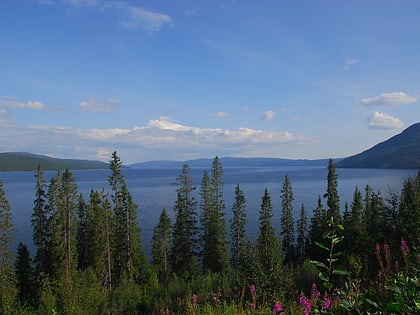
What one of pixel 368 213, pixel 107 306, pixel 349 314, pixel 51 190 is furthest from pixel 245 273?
pixel 368 213

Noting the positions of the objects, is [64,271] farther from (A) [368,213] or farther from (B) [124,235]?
(A) [368,213]

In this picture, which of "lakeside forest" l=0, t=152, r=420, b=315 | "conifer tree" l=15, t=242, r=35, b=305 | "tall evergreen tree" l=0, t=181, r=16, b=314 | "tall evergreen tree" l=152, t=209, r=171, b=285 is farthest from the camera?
"tall evergreen tree" l=152, t=209, r=171, b=285

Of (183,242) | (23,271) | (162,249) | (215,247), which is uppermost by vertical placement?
(183,242)

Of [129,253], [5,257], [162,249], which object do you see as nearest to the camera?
[5,257]

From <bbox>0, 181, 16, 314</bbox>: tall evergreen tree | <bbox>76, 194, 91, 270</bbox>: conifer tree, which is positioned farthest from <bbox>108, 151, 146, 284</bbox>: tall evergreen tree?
<bbox>0, 181, 16, 314</bbox>: tall evergreen tree

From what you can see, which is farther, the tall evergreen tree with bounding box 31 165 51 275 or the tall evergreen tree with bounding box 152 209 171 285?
the tall evergreen tree with bounding box 152 209 171 285

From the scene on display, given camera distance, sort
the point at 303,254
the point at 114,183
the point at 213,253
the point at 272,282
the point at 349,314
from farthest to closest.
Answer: the point at 303,254, the point at 213,253, the point at 114,183, the point at 272,282, the point at 349,314

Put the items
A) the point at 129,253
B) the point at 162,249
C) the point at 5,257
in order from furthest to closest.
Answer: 1. the point at 162,249
2. the point at 129,253
3. the point at 5,257

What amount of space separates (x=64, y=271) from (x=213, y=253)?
17.4 m

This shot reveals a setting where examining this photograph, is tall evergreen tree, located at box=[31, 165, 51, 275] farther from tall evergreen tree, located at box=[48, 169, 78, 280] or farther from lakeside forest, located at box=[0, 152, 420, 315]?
tall evergreen tree, located at box=[48, 169, 78, 280]

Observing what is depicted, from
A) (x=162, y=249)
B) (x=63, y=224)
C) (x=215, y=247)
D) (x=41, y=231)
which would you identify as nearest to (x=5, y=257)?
(x=41, y=231)

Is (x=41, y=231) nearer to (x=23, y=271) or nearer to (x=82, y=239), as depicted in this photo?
(x=23, y=271)

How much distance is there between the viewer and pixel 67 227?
39.0 metres

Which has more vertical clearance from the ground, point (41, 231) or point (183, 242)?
point (41, 231)
